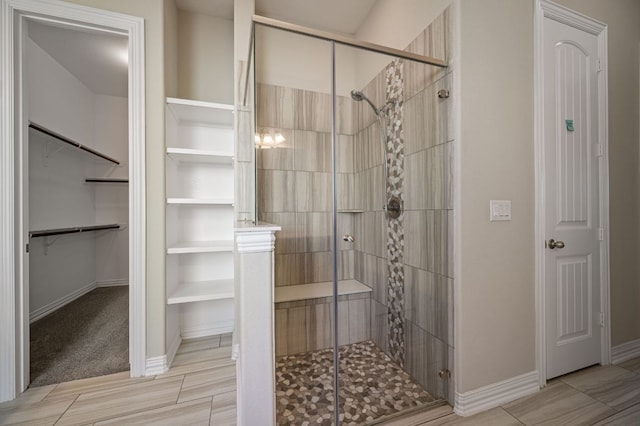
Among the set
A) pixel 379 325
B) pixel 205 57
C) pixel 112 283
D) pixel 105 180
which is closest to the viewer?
pixel 379 325

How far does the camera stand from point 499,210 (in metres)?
1.54

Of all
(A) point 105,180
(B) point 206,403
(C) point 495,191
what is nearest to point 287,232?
(B) point 206,403

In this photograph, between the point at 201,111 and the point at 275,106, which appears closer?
the point at 275,106

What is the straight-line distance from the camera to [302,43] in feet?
5.37

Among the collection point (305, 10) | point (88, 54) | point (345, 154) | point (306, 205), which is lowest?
point (306, 205)

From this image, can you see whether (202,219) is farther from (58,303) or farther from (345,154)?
(58,303)

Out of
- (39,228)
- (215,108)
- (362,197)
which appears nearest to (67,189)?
(39,228)

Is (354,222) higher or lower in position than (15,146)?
lower

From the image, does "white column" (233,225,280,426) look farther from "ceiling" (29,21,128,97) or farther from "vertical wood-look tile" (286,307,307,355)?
"ceiling" (29,21,128,97)

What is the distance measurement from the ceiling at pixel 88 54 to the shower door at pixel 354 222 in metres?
1.75

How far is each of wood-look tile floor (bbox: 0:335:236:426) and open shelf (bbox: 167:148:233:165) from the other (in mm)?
1624

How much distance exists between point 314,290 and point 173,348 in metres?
1.29

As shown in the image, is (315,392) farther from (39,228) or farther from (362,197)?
(39,228)

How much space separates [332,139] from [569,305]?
199 cm
